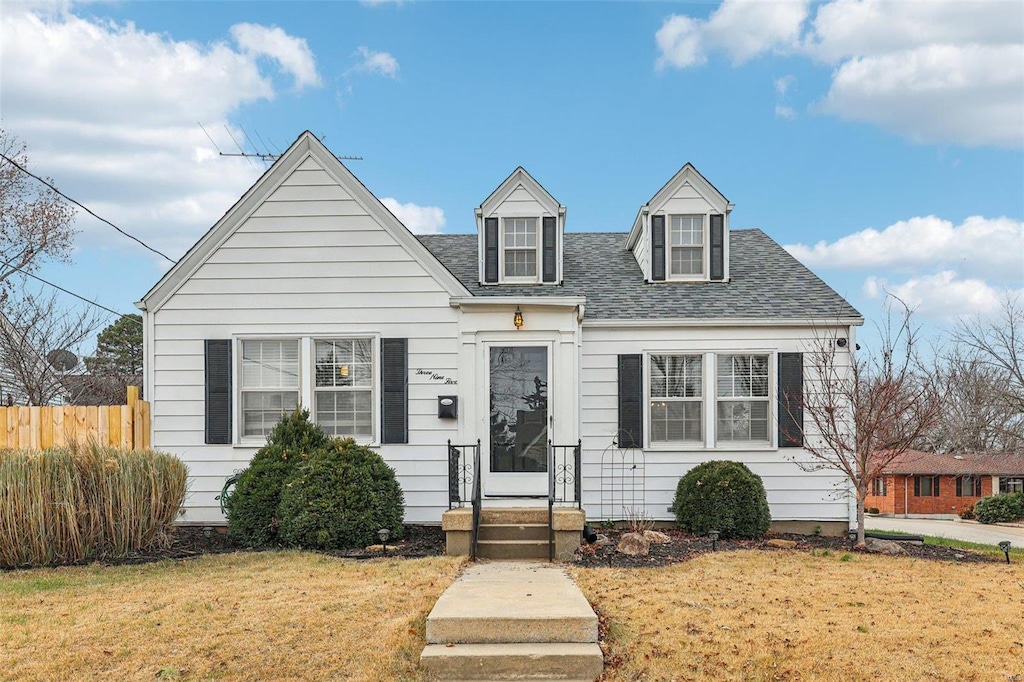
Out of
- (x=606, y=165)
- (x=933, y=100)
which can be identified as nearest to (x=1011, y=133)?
(x=933, y=100)

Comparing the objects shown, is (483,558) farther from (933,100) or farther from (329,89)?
(933,100)

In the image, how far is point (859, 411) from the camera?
33.4 ft

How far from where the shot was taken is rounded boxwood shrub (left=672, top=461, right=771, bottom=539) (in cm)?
1023

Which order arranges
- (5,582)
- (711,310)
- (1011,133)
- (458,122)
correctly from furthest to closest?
(1011,133)
(458,122)
(711,310)
(5,582)

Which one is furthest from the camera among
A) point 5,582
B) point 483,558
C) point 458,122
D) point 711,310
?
point 458,122

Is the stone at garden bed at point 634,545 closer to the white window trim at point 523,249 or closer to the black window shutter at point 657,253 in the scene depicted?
the white window trim at point 523,249

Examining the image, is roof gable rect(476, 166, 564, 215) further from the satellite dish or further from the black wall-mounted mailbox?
the satellite dish

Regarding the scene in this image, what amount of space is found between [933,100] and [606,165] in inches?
229

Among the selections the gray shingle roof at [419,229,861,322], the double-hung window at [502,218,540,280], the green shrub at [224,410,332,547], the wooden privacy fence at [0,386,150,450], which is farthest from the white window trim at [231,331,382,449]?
the double-hung window at [502,218,540,280]

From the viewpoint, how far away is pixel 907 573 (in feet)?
27.2

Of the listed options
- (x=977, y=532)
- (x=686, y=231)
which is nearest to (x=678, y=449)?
(x=686, y=231)

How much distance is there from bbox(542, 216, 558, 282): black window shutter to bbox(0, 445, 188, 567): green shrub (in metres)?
6.00

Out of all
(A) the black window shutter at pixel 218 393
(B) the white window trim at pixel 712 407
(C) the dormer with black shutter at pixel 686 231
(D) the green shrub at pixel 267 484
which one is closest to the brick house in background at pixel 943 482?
(C) the dormer with black shutter at pixel 686 231

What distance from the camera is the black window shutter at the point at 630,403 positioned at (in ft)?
36.8
